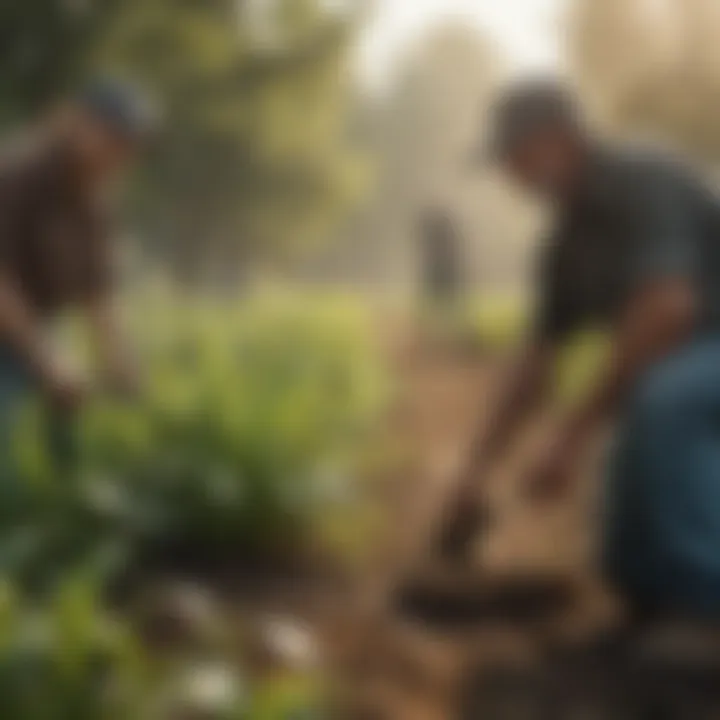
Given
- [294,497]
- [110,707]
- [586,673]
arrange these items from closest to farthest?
[110,707], [586,673], [294,497]

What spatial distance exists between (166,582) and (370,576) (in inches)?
9.0

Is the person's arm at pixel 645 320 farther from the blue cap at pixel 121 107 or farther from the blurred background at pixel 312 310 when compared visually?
the blue cap at pixel 121 107

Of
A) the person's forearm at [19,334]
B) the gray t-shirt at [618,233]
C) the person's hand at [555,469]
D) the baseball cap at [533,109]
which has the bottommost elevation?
the person's hand at [555,469]

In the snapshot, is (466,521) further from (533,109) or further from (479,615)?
(533,109)

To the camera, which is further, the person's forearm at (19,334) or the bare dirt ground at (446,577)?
the person's forearm at (19,334)

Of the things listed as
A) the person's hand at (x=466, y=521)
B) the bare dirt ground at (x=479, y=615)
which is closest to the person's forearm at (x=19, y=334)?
the bare dirt ground at (x=479, y=615)

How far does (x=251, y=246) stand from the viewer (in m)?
1.80

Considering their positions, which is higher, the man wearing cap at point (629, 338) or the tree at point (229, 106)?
the tree at point (229, 106)

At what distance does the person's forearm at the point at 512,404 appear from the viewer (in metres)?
1.73

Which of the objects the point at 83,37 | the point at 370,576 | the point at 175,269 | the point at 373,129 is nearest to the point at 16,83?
the point at 83,37

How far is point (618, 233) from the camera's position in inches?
68.2

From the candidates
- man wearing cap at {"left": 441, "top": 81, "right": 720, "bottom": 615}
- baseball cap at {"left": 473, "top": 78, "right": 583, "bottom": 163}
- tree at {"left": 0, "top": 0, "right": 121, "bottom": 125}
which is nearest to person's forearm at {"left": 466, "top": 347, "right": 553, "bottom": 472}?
man wearing cap at {"left": 441, "top": 81, "right": 720, "bottom": 615}

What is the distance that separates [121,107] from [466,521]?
623mm

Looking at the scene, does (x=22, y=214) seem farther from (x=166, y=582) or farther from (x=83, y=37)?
(x=166, y=582)
